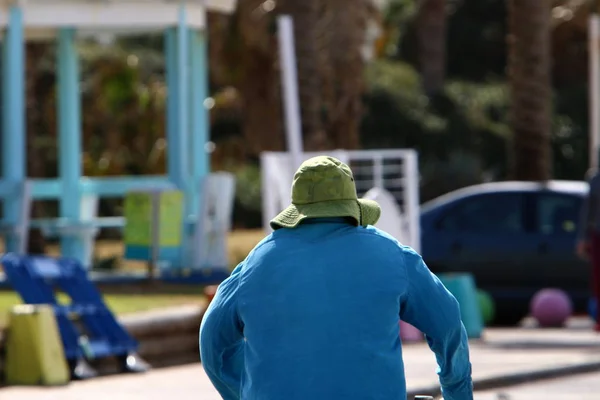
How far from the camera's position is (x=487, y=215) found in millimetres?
20641

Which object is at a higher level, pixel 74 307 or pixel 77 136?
Result: pixel 77 136

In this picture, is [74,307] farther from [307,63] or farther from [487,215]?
[307,63]

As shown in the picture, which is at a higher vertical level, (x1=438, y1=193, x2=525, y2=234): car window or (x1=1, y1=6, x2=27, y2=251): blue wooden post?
(x1=1, y1=6, x2=27, y2=251): blue wooden post

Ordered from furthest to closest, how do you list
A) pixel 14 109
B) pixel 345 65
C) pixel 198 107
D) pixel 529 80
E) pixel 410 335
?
pixel 345 65 → pixel 529 80 → pixel 198 107 → pixel 14 109 → pixel 410 335

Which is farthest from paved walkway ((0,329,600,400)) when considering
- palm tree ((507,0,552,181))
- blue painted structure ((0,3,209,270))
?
palm tree ((507,0,552,181))

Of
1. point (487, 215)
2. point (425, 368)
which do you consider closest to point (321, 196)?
point (425, 368)

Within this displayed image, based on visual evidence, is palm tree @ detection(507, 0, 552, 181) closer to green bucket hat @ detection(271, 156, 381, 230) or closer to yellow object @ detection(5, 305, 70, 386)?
yellow object @ detection(5, 305, 70, 386)

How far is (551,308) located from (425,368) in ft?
17.7

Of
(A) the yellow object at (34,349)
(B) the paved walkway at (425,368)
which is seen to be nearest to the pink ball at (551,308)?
(B) the paved walkway at (425,368)

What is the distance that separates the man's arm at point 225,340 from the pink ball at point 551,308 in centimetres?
1430

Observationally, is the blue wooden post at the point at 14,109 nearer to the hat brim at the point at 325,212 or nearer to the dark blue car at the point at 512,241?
the dark blue car at the point at 512,241

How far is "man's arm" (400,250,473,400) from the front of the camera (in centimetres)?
529

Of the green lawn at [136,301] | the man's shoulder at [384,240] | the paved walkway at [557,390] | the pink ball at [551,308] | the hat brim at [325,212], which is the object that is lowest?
the pink ball at [551,308]

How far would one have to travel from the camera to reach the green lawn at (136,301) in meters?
16.6
